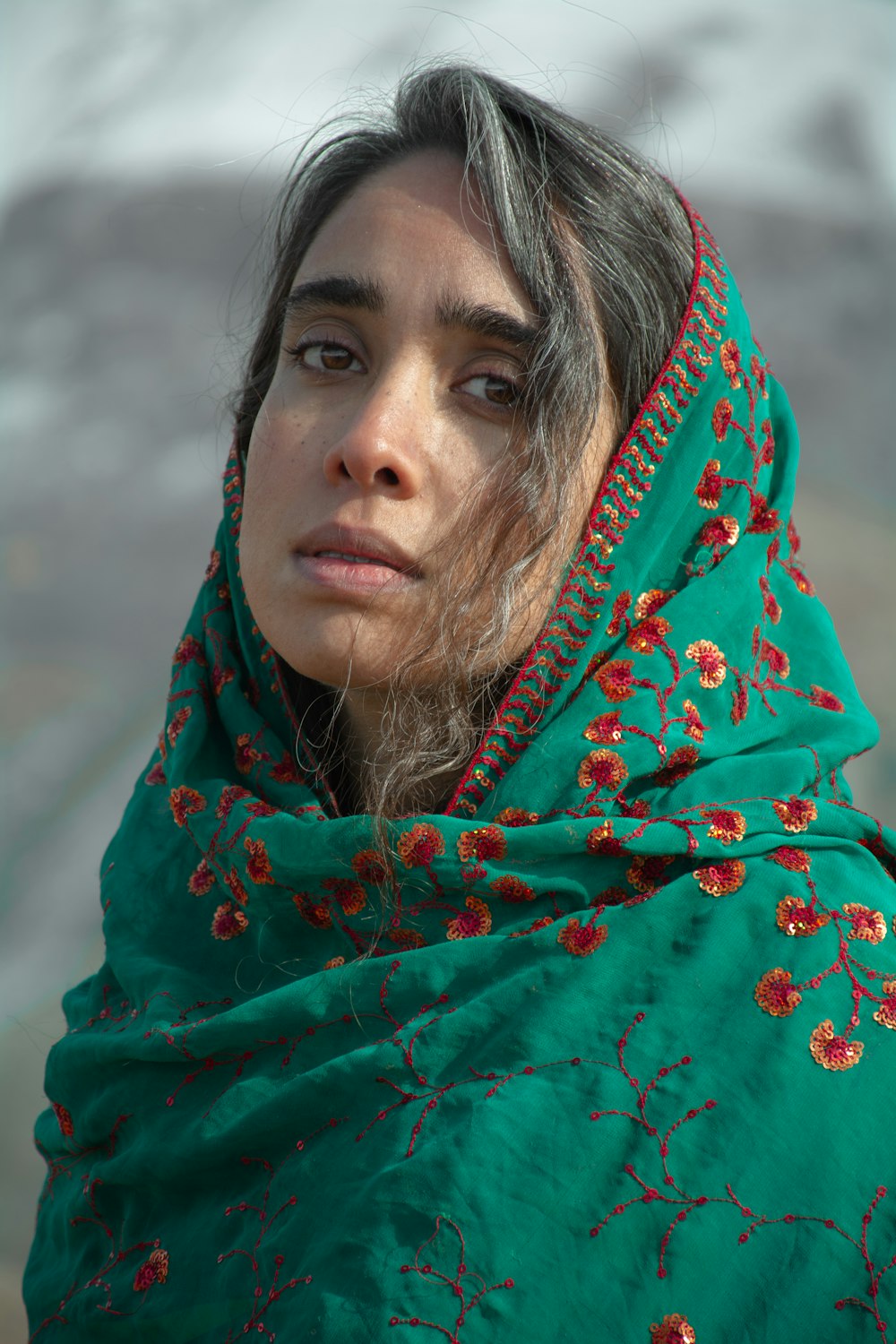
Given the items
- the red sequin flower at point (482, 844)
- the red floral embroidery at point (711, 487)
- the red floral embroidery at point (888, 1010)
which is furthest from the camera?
the red floral embroidery at point (711, 487)

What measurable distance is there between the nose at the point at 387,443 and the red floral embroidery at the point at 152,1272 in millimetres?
848

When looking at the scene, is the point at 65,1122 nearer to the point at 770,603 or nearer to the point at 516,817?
the point at 516,817

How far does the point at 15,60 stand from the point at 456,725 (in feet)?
9.27

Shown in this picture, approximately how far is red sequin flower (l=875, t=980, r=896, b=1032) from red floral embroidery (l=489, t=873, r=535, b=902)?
0.34 metres

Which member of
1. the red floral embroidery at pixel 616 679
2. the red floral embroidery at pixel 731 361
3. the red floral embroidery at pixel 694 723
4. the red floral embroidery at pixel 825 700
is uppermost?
the red floral embroidery at pixel 731 361

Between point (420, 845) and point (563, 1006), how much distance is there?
8.7 inches

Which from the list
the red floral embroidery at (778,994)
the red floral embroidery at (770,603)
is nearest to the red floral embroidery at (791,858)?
the red floral embroidery at (778,994)

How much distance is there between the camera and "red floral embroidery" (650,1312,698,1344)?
37.8 inches

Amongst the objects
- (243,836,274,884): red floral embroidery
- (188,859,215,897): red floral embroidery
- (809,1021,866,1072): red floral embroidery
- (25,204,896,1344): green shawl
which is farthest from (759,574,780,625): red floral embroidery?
(188,859,215,897): red floral embroidery

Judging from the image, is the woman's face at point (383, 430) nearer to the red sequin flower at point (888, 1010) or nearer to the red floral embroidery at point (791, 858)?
the red floral embroidery at point (791, 858)

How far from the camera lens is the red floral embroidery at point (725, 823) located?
1.16 metres

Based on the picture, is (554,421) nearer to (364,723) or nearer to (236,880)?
Result: (364,723)

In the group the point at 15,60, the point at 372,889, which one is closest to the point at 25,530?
the point at 15,60

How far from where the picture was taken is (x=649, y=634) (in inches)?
50.9
